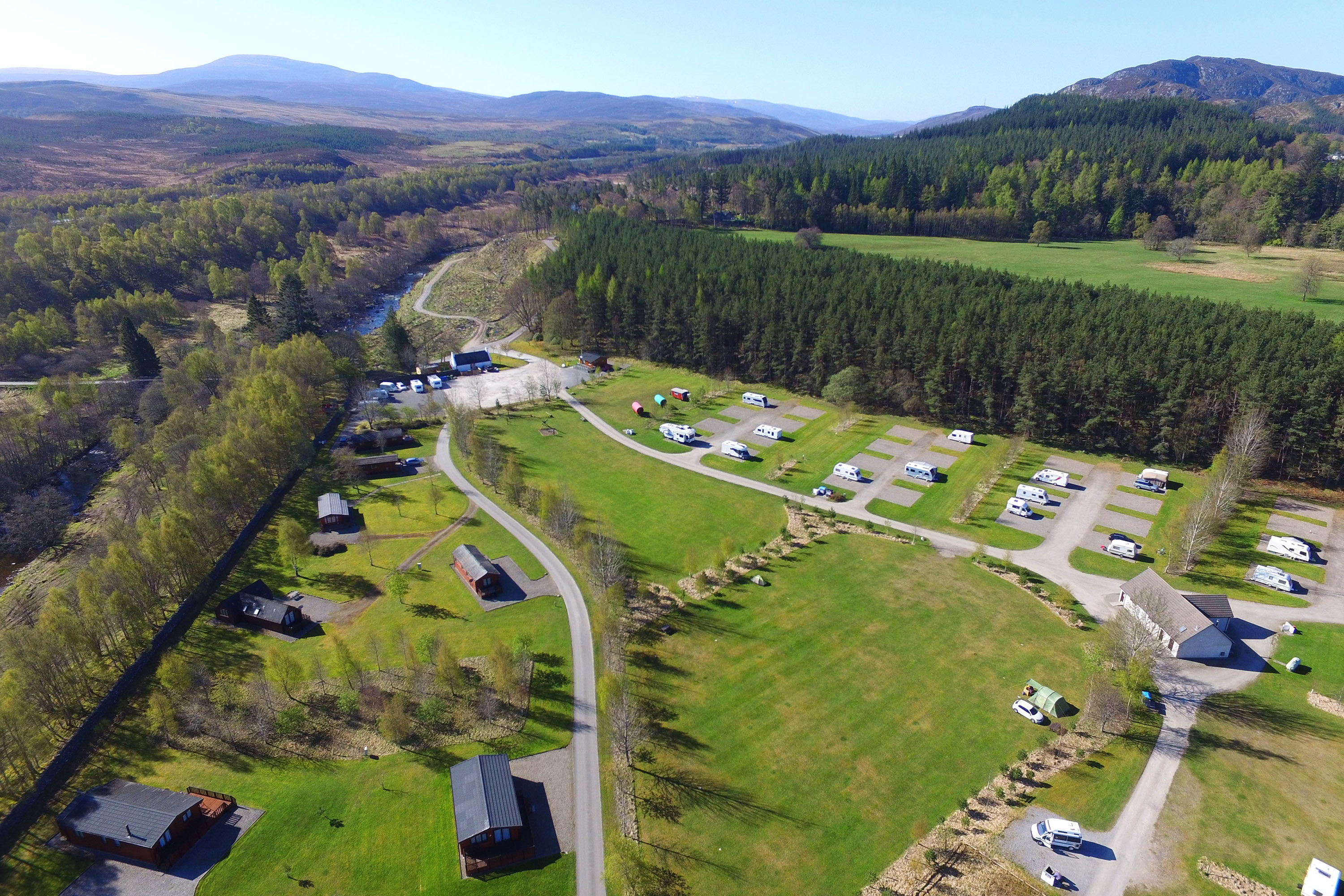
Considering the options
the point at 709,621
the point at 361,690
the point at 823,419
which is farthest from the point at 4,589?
the point at 823,419

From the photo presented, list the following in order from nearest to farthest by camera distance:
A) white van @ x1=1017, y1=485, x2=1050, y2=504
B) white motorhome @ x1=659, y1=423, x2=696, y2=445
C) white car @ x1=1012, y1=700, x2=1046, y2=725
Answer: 1. white car @ x1=1012, y1=700, x2=1046, y2=725
2. white van @ x1=1017, y1=485, x2=1050, y2=504
3. white motorhome @ x1=659, y1=423, x2=696, y2=445

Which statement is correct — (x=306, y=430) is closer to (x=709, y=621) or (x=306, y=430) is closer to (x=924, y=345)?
(x=709, y=621)

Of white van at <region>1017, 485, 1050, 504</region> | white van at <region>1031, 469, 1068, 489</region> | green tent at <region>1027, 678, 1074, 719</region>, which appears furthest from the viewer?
white van at <region>1031, 469, 1068, 489</region>

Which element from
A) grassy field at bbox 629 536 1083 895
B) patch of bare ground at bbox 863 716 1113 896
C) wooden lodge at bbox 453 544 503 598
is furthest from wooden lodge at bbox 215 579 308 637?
patch of bare ground at bbox 863 716 1113 896

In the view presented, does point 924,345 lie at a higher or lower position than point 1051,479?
higher

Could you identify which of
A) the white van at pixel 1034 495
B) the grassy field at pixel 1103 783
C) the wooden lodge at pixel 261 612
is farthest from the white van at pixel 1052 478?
the wooden lodge at pixel 261 612

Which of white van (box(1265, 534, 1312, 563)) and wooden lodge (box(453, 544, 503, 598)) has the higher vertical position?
white van (box(1265, 534, 1312, 563))

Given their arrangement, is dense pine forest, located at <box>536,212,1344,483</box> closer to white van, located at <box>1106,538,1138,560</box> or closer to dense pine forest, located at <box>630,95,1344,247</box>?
white van, located at <box>1106,538,1138,560</box>
